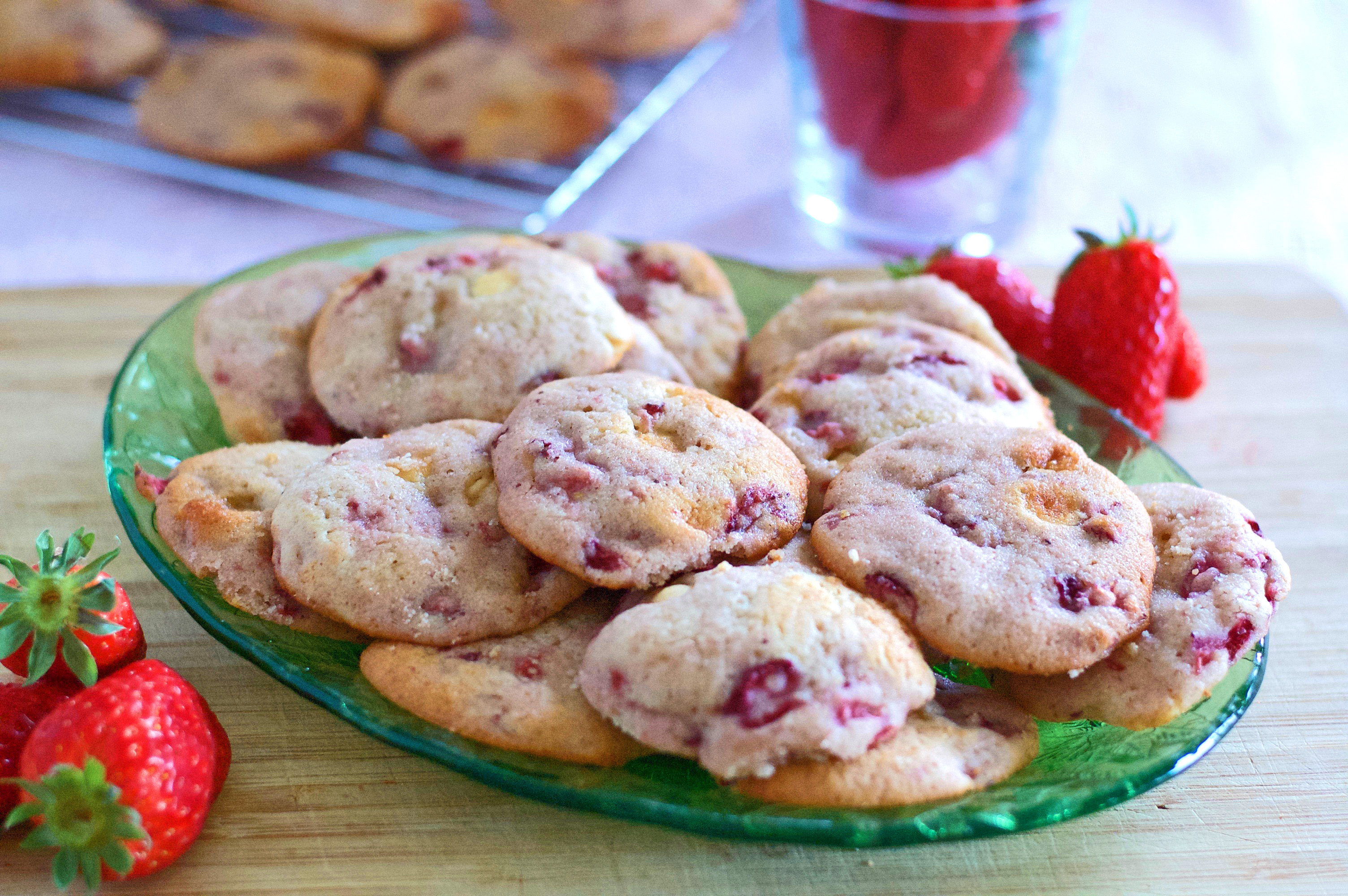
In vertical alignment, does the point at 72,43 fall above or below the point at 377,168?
above

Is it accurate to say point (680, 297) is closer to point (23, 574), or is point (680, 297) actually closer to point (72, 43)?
point (23, 574)

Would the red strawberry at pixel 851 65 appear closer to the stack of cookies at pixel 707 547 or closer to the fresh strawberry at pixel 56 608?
the stack of cookies at pixel 707 547

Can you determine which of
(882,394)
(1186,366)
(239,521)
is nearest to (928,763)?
(882,394)

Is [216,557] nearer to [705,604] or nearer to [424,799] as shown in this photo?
[424,799]

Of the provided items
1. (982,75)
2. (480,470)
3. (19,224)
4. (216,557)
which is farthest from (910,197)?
(19,224)

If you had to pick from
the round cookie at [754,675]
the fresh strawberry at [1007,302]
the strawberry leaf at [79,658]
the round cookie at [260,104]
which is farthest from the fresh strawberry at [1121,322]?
the round cookie at [260,104]
